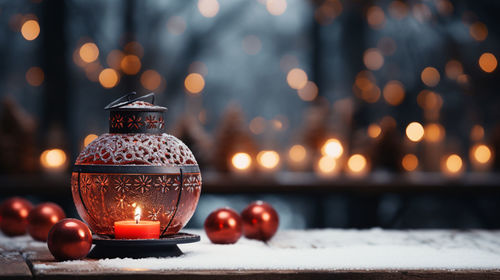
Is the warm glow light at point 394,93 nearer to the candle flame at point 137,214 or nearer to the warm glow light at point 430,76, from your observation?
the warm glow light at point 430,76

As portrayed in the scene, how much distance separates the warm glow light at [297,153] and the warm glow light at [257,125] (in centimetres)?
32

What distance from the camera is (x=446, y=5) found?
4652 mm

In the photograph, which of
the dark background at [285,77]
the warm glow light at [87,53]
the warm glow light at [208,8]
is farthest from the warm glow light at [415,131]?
the warm glow light at [87,53]

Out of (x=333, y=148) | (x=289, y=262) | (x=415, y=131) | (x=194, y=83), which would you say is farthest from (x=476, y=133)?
(x=289, y=262)

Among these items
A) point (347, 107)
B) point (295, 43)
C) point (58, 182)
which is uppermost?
point (295, 43)

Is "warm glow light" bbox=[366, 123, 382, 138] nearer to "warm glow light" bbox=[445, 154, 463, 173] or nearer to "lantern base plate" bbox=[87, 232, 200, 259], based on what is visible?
"warm glow light" bbox=[445, 154, 463, 173]

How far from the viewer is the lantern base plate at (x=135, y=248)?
4.14ft

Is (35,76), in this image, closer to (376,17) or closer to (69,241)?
(376,17)

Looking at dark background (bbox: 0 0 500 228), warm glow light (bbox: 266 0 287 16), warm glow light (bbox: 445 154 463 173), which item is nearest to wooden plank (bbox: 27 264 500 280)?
dark background (bbox: 0 0 500 228)

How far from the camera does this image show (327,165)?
13.3ft

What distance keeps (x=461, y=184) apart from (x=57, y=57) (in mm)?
2295

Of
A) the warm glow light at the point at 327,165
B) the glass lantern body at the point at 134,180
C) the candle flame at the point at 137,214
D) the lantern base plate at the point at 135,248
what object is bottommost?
the warm glow light at the point at 327,165

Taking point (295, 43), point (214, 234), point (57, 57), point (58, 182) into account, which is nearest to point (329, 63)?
point (295, 43)

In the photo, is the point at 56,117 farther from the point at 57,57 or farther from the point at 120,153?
the point at 120,153
